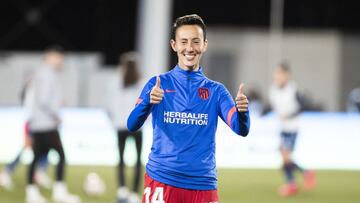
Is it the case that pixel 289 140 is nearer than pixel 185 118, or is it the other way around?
pixel 185 118

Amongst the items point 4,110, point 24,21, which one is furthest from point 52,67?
point 24,21

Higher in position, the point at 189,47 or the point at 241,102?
the point at 189,47

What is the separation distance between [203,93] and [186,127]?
236mm

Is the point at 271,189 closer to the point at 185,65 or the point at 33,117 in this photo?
the point at 33,117

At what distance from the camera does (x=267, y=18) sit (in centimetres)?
2816

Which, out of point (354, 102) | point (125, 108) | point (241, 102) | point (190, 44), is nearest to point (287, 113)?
point (125, 108)

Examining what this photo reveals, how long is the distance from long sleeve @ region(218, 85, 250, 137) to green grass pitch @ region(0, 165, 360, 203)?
5658 millimetres

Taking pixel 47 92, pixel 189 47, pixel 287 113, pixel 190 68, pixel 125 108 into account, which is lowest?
pixel 287 113

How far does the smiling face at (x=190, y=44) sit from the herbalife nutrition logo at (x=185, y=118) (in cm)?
29

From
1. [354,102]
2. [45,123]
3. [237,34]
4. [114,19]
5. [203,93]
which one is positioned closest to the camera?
[203,93]

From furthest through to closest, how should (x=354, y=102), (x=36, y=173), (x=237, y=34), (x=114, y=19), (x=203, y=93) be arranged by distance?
(x=114, y=19)
(x=237, y=34)
(x=354, y=102)
(x=36, y=173)
(x=203, y=93)

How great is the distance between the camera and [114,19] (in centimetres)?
2880

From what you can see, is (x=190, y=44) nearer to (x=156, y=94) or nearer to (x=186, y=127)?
(x=156, y=94)

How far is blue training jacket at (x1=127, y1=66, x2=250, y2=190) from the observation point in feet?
15.8
